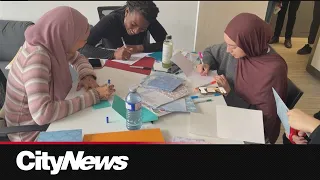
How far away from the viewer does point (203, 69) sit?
1.64 m

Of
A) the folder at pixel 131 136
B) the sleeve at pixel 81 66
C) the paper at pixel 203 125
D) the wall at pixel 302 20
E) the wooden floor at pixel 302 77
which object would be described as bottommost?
the paper at pixel 203 125

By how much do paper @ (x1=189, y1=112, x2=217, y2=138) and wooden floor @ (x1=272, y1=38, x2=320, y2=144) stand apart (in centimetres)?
24

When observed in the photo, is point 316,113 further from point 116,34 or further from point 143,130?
point 116,34

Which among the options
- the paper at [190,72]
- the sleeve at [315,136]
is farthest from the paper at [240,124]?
the paper at [190,72]

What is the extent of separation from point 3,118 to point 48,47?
38 centimetres

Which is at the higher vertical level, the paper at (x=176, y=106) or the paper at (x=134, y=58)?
the paper at (x=134, y=58)

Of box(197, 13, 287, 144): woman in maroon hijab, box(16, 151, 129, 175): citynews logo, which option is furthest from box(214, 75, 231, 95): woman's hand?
box(16, 151, 129, 175): citynews logo

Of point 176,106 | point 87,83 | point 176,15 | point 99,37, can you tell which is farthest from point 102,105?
point 176,15

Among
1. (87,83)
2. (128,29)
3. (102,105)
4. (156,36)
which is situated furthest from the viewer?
(156,36)

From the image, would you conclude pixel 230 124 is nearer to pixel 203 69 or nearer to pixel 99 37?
pixel 203 69

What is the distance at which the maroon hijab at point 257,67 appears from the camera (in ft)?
4.31

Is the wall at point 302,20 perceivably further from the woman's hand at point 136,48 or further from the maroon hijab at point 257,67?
the woman's hand at point 136,48

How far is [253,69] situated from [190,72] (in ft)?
1.05

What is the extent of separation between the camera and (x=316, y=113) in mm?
948
